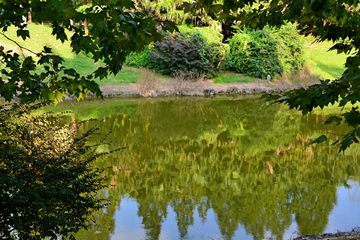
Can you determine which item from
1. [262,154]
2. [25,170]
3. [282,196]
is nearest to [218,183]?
[282,196]

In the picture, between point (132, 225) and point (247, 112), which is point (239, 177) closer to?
point (132, 225)

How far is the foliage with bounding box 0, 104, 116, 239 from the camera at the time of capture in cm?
361

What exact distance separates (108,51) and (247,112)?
13.4m

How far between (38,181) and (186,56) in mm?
19088

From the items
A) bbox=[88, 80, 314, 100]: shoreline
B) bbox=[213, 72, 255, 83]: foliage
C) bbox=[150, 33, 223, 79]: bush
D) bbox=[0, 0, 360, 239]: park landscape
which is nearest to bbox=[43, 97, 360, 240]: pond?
bbox=[0, 0, 360, 239]: park landscape

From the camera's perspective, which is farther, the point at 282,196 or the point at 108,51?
the point at 282,196

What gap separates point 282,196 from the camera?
6.98 meters

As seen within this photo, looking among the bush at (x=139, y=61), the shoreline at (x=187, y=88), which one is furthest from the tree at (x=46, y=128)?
the bush at (x=139, y=61)

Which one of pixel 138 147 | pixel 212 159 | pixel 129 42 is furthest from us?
pixel 138 147

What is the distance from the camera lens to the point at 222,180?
795cm

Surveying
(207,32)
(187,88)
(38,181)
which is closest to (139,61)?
(207,32)

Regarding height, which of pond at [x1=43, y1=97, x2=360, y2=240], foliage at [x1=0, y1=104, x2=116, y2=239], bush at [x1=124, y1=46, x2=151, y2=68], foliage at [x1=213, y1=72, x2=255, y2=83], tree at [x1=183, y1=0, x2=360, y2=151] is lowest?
foliage at [x1=213, y1=72, x2=255, y2=83]

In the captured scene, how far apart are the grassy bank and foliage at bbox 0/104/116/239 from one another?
15512 millimetres

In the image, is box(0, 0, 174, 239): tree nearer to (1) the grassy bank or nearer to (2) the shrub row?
(1) the grassy bank
